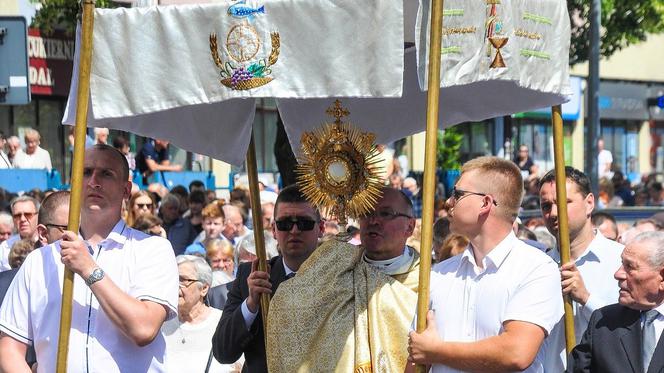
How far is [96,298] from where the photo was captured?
504 centimetres

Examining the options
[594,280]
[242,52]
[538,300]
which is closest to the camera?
[538,300]

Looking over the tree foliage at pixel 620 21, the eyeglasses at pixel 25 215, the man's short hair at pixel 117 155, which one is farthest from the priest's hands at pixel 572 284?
the tree foliage at pixel 620 21

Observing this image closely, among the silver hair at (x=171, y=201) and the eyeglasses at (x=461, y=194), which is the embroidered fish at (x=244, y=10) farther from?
the silver hair at (x=171, y=201)

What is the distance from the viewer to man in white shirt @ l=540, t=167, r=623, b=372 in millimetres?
5617

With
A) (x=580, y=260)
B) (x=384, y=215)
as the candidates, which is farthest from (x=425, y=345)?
(x=580, y=260)

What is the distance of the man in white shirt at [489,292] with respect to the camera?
470cm

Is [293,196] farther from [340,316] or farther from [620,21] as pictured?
[620,21]

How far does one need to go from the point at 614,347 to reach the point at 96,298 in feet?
6.96

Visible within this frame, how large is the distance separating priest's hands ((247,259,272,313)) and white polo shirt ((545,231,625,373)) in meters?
1.36

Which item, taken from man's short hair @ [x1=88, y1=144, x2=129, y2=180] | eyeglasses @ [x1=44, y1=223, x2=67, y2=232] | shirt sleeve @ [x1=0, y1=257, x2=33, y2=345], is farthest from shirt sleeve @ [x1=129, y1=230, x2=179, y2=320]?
eyeglasses @ [x1=44, y1=223, x2=67, y2=232]

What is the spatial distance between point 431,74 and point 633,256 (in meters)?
1.11

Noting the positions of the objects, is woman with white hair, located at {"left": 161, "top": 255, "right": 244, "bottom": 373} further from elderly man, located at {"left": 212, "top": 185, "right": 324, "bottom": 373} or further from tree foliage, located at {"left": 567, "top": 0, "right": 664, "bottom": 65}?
tree foliage, located at {"left": 567, "top": 0, "right": 664, "bottom": 65}

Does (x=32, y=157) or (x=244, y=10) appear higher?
(x=244, y=10)

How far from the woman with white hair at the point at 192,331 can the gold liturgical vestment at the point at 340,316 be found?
69.7 inches
